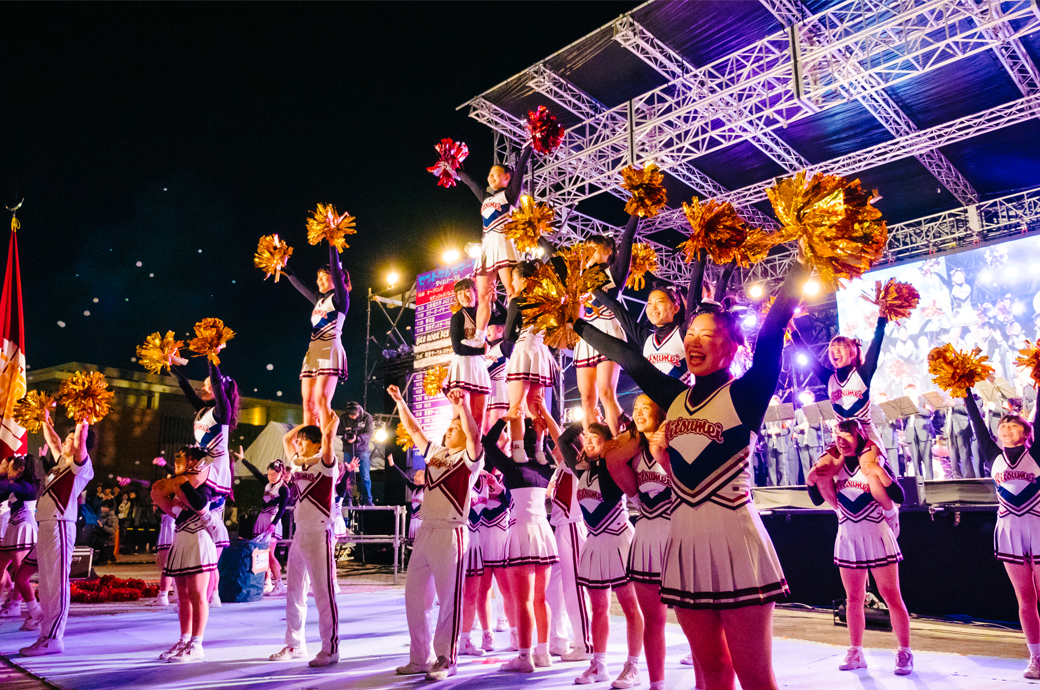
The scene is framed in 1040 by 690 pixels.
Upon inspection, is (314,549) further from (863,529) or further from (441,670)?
(863,529)

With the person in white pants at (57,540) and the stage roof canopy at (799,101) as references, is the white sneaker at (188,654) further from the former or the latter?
the stage roof canopy at (799,101)

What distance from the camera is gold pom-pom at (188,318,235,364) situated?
22.3ft

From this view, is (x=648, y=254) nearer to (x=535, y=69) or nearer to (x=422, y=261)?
(x=535, y=69)

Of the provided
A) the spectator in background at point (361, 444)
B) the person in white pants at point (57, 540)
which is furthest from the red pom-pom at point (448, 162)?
the spectator in background at point (361, 444)

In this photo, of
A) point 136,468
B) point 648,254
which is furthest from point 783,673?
point 136,468

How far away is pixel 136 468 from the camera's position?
79.3 feet

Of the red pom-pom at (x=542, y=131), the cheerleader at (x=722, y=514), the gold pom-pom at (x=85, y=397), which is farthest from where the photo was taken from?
the gold pom-pom at (x=85, y=397)

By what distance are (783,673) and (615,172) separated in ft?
36.4

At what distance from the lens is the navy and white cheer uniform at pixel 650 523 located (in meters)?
3.99

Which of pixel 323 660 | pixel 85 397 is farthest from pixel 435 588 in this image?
pixel 85 397

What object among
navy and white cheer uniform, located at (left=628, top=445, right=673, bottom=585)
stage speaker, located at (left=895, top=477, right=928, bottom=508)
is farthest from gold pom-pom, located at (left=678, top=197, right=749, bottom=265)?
stage speaker, located at (left=895, top=477, right=928, bottom=508)

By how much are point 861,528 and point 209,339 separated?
6035 mm

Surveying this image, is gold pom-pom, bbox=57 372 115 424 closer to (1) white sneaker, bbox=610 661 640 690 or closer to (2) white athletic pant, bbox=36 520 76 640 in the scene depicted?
(2) white athletic pant, bbox=36 520 76 640

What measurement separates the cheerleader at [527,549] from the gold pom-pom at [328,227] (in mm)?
2488
